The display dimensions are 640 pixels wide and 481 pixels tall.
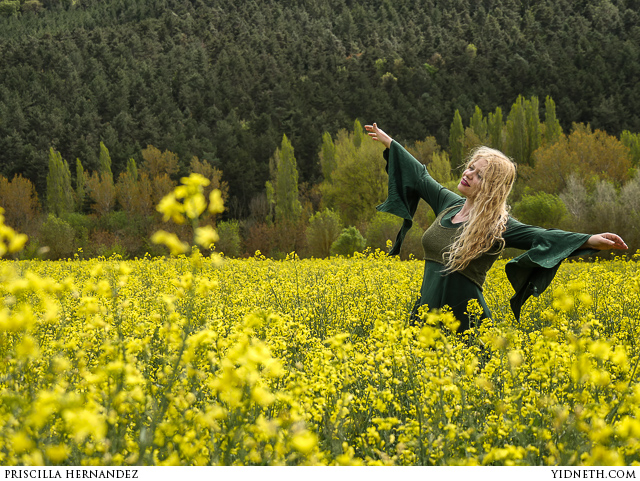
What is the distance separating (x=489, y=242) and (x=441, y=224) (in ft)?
1.47

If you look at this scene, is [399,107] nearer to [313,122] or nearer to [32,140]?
[313,122]

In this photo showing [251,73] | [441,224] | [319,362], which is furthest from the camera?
[251,73]

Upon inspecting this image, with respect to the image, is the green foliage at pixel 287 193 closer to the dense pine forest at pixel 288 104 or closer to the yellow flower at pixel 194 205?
the dense pine forest at pixel 288 104

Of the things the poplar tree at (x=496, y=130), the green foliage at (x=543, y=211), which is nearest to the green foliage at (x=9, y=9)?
the poplar tree at (x=496, y=130)

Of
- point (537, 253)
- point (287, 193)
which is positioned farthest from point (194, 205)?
point (287, 193)

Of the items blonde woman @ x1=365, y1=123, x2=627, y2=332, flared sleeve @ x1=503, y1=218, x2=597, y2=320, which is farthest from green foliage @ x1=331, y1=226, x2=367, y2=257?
flared sleeve @ x1=503, y1=218, x2=597, y2=320

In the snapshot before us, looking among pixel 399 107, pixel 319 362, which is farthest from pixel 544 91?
pixel 319 362

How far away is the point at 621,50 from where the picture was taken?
169ft

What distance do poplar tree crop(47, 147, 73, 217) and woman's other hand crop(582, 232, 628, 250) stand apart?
138 ft

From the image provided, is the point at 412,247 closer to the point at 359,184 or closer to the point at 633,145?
the point at 359,184

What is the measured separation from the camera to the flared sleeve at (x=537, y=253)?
350 centimetres

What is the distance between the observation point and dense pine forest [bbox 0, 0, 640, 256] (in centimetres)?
3838

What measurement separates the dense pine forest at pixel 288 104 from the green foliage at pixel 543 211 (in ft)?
25.9

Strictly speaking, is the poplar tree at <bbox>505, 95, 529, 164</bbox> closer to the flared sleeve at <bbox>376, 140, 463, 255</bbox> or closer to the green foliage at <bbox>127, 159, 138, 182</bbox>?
the green foliage at <bbox>127, 159, 138, 182</bbox>
